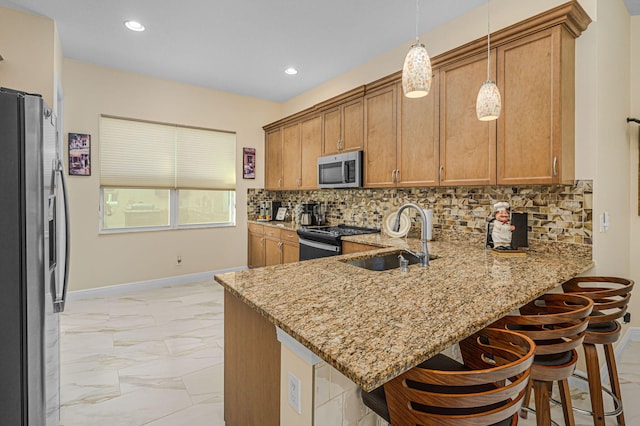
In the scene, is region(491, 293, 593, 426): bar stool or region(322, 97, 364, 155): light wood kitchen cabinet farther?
region(322, 97, 364, 155): light wood kitchen cabinet

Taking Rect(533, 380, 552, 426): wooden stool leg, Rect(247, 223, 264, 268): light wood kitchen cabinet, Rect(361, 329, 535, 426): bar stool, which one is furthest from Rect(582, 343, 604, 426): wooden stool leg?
Rect(247, 223, 264, 268): light wood kitchen cabinet

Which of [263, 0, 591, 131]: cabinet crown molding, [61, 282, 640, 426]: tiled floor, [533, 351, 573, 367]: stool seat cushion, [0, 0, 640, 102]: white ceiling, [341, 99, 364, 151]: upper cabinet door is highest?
[0, 0, 640, 102]: white ceiling

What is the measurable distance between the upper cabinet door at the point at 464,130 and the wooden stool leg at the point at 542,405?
4.71ft

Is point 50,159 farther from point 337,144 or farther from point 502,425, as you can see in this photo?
point 337,144

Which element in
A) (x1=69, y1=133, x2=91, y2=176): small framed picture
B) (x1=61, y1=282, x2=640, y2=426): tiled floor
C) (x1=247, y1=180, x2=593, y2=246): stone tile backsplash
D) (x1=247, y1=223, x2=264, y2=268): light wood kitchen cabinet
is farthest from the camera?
(x1=247, y1=223, x2=264, y2=268): light wood kitchen cabinet

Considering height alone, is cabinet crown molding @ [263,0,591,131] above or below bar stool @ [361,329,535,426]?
above

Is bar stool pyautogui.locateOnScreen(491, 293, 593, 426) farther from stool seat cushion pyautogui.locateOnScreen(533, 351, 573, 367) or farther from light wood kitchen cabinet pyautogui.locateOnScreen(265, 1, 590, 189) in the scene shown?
light wood kitchen cabinet pyautogui.locateOnScreen(265, 1, 590, 189)

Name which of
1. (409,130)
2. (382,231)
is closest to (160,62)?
(409,130)

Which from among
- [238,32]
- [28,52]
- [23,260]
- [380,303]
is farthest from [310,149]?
[23,260]

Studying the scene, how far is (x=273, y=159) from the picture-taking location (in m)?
5.20

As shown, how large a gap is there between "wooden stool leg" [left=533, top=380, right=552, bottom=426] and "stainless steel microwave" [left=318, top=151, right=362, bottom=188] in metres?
2.44

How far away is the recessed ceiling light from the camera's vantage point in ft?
9.81

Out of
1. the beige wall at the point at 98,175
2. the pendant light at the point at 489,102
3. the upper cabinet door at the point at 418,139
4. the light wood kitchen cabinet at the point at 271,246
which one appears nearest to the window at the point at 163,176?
the beige wall at the point at 98,175

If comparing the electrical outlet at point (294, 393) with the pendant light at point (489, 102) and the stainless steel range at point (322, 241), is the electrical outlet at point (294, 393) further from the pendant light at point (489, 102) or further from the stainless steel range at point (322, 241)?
the stainless steel range at point (322, 241)
